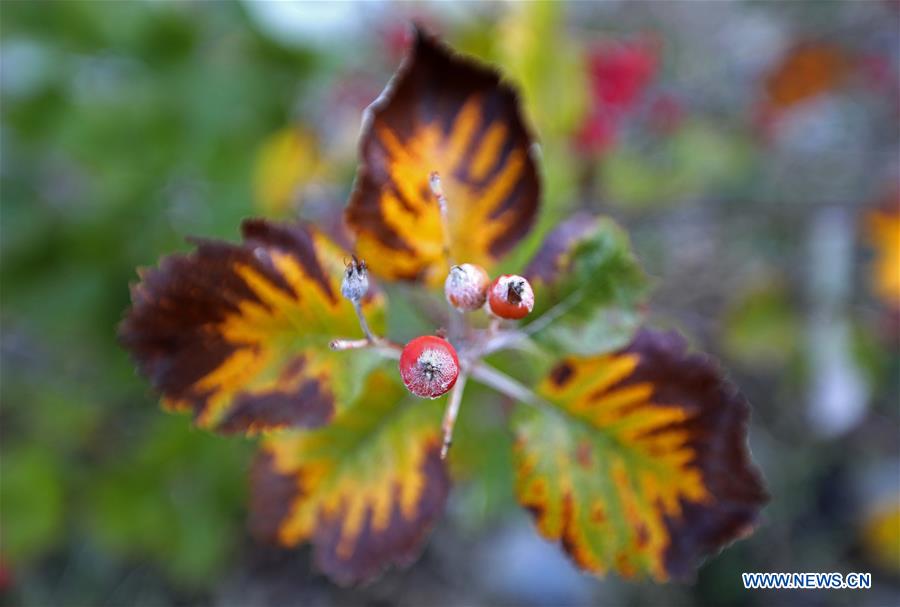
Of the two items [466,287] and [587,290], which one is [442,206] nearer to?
[466,287]

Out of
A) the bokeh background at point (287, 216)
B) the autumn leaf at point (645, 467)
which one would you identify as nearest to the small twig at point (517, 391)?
the autumn leaf at point (645, 467)

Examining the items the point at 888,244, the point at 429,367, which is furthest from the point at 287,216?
the point at 888,244

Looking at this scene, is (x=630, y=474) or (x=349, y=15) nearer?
(x=630, y=474)

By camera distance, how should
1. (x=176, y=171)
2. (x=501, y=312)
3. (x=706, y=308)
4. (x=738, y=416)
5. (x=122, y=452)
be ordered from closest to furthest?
(x=501, y=312)
(x=738, y=416)
(x=176, y=171)
(x=122, y=452)
(x=706, y=308)

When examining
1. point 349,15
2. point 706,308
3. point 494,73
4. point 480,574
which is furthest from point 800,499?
point 349,15

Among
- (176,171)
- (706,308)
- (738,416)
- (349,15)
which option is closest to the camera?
(738,416)

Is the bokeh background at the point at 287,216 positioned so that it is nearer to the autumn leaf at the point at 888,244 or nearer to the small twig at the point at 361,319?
the autumn leaf at the point at 888,244

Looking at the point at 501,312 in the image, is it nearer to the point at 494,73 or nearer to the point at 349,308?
the point at 349,308
